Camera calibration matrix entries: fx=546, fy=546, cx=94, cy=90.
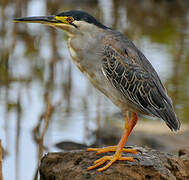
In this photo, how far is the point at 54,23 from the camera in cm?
526

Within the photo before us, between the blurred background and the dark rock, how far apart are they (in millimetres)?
832

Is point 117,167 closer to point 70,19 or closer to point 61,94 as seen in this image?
point 70,19

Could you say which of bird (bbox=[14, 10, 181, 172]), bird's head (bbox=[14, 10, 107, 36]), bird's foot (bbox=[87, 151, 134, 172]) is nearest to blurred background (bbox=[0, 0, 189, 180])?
bird's foot (bbox=[87, 151, 134, 172])

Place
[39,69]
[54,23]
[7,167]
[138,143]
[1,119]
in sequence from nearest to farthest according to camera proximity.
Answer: [54,23]
[7,167]
[138,143]
[1,119]
[39,69]

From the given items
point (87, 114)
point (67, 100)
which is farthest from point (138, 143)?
point (67, 100)

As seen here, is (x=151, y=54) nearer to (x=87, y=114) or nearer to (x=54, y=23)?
(x=87, y=114)

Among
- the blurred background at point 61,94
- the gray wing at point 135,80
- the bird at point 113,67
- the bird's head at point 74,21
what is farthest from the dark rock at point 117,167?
the bird's head at point 74,21

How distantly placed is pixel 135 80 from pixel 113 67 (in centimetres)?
25

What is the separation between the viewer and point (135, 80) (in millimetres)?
5262

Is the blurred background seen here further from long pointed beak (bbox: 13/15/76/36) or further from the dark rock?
long pointed beak (bbox: 13/15/76/36)

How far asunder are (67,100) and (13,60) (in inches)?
81.7

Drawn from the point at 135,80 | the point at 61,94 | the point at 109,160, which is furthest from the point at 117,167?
the point at 61,94

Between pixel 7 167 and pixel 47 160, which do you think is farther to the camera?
pixel 7 167

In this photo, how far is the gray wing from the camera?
205 inches
